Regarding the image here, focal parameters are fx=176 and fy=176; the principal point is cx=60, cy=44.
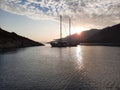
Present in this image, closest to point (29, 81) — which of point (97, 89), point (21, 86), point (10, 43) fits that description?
point (21, 86)

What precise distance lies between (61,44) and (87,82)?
394 feet

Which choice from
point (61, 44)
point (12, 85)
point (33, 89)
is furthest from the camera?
point (61, 44)

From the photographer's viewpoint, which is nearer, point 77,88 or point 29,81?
point 77,88

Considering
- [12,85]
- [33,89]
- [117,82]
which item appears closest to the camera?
[33,89]

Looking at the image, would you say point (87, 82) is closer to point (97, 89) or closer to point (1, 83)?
point (97, 89)

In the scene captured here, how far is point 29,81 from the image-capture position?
2672 cm

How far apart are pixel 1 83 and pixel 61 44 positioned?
398 ft

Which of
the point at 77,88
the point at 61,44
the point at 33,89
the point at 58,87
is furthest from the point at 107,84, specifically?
the point at 61,44

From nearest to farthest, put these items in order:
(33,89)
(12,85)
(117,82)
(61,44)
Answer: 1. (33,89)
2. (12,85)
3. (117,82)
4. (61,44)

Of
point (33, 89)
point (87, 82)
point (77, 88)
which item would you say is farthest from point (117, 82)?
point (33, 89)

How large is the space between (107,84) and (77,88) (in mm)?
4822

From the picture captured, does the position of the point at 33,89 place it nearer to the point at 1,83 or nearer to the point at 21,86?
the point at 21,86

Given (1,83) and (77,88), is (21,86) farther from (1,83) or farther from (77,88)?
(77,88)

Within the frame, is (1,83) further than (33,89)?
Yes
